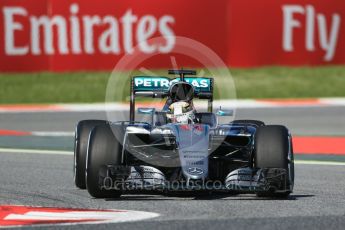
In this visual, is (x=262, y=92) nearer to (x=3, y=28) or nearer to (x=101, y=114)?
(x=101, y=114)

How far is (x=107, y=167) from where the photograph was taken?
382 inches

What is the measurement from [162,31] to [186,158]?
1266cm

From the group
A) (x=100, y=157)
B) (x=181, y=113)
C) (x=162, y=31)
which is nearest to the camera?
(x=100, y=157)

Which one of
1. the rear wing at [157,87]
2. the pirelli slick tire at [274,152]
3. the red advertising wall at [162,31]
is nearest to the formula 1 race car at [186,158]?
the pirelli slick tire at [274,152]

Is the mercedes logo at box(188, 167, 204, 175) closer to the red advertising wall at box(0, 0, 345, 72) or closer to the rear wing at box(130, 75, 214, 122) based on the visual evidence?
the rear wing at box(130, 75, 214, 122)

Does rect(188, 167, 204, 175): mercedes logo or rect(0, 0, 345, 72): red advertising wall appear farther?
rect(0, 0, 345, 72): red advertising wall

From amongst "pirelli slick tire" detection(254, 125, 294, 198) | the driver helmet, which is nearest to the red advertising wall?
the driver helmet

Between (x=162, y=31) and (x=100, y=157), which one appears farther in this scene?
(x=162, y=31)

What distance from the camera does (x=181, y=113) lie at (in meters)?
10.8

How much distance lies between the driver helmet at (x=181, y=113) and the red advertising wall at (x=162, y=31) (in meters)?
11.2

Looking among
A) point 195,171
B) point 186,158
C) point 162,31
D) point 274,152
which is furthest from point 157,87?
point 162,31

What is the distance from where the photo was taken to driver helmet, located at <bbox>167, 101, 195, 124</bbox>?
1074 centimetres

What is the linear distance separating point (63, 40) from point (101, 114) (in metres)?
2.35

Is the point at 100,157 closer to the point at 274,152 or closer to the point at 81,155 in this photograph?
the point at 81,155
